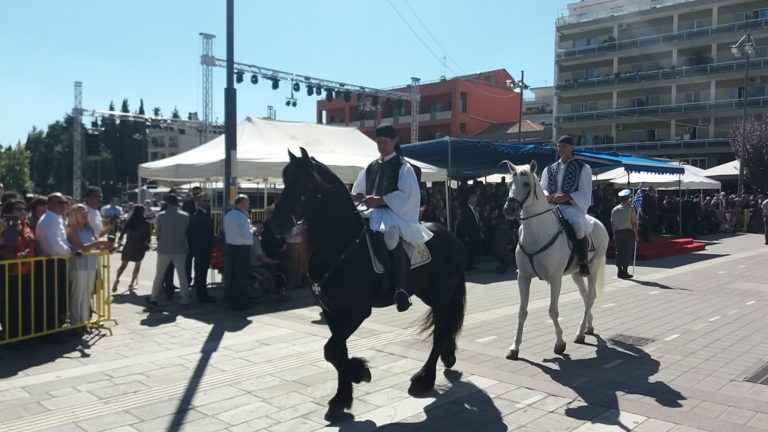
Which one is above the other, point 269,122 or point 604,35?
point 604,35

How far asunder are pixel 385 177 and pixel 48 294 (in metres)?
5.00

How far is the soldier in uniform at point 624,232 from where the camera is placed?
13.6 metres

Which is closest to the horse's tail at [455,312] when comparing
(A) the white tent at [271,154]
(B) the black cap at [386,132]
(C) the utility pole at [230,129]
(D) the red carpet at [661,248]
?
(B) the black cap at [386,132]

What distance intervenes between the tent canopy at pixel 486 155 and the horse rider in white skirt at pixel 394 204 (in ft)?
34.6

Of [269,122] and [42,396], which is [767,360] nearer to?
[42,396]

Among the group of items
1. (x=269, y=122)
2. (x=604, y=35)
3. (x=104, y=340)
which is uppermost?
(x=604, y=35)

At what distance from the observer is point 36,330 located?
23.9 feet

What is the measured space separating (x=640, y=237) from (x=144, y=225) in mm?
15893

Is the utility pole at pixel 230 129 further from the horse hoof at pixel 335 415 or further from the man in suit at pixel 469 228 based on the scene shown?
the man in suit at pixel 469 228

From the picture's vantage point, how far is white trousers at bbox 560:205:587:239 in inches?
286

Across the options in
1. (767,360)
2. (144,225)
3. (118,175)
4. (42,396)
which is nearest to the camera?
(42,396)

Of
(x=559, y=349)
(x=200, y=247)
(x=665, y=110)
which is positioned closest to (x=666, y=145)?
(x=665, y=110)

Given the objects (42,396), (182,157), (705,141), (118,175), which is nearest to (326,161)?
(182,157)

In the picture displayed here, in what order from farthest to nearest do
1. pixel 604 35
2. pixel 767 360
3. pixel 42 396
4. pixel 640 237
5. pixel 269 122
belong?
pixel 604 35, pixel 640 237, pixel 269 122, pixel 767 360, pixel 42 396
